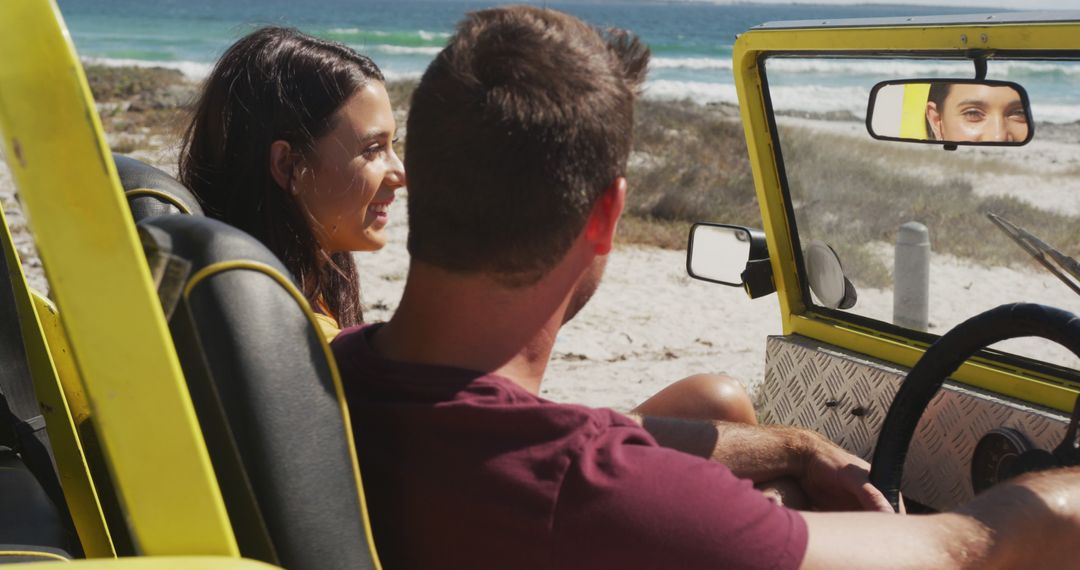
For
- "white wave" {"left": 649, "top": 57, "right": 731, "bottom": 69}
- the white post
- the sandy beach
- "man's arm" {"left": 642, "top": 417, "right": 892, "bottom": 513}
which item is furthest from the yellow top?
"white wave" {"left": 649, "top": 57, "right": 731, "bottom": 69}

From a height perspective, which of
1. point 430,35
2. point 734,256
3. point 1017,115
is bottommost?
point 430,35

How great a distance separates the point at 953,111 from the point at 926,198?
0.96 ft

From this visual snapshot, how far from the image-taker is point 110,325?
950mm

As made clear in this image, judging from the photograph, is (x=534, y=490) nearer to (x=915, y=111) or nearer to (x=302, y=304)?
(x=302, y=304)

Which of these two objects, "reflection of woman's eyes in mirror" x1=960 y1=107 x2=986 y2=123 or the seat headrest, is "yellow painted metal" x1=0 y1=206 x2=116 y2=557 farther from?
"reflection of woman's eyes in mirror" x1=960 y1=107 x2=986 y2=123

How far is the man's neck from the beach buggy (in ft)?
0.62

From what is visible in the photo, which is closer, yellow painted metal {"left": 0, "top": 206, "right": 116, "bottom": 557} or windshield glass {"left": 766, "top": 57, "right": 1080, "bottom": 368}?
yellow painted metal {"left": 0, "top": 206, "right": 116, "bottom": 557}

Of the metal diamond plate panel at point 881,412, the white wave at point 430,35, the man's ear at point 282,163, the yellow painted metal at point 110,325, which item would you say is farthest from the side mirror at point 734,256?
the white wave at point 430,35

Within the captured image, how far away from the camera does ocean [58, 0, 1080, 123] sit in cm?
206

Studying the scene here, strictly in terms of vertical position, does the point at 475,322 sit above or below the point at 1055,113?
below

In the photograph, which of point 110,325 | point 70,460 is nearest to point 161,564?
point 110,325

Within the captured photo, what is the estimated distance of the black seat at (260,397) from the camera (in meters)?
1.11

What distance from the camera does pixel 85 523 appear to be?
161cm

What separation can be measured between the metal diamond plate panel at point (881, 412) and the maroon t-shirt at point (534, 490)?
90 centimetres
